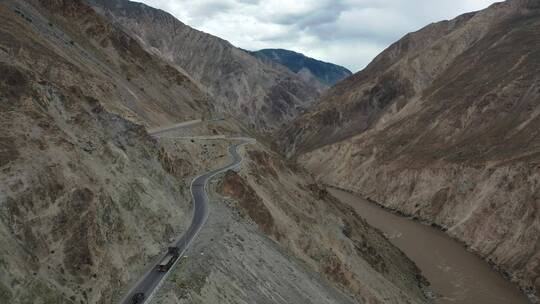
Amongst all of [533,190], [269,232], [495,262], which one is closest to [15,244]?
[269,232]

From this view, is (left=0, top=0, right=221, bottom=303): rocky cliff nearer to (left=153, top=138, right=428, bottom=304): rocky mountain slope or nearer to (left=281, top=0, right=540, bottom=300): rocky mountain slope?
(left=153, top=138, right=428, bottom=304): rocky mountain slope

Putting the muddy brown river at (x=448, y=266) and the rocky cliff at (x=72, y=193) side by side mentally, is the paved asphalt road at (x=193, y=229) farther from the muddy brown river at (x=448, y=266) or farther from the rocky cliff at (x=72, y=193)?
the muddy brown river at (x=448, y=266)

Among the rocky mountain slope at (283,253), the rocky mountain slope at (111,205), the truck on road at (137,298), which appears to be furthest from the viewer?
the rocky mountain slope at (283,253)

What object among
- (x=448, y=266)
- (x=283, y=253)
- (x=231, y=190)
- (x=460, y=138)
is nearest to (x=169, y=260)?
(x=283, y=253)

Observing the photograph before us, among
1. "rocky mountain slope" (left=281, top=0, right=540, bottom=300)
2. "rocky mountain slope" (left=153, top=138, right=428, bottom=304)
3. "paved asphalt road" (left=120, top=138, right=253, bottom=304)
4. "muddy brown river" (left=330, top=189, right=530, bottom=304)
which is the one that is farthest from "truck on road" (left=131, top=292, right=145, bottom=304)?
"rocky mountain slope" (left=281, top=0, right=540, bottom=300)

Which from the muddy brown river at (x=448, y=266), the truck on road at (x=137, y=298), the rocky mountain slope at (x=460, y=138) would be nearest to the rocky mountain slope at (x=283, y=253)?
the truck on road at (x=137, y=298)
